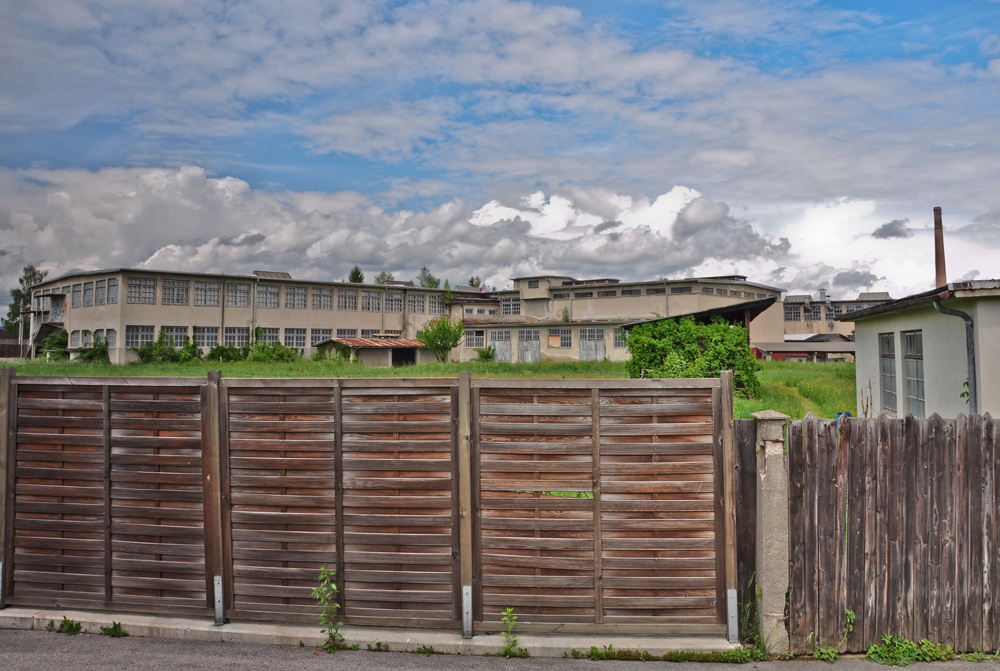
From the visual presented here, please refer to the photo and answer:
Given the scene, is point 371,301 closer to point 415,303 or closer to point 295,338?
point 415,303

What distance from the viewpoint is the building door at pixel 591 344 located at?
5031 centimetres

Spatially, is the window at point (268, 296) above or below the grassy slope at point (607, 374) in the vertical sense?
above

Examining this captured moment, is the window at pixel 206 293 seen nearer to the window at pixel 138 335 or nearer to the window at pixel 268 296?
the window at pixel 268 296

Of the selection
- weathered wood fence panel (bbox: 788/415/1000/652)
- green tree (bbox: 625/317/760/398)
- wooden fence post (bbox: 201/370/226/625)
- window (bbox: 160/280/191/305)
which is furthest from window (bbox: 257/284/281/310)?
weathered wood fence panel (bbox: 788/415/1000/652)

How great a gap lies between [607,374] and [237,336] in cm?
2979

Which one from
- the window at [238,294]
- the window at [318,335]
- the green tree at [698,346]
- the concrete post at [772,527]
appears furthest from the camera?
the window at [318,335]

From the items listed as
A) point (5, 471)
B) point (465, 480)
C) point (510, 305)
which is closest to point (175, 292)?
point (510, 305)

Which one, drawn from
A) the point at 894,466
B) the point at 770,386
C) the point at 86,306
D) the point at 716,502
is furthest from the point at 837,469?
the point at 86,306

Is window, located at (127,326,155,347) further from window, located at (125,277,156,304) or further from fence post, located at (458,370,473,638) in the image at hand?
fence post, located at (458,370,473,638)

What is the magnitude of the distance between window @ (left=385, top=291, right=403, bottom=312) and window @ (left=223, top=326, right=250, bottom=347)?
41.8 ft

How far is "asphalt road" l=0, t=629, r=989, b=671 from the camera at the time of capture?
4.86 meters

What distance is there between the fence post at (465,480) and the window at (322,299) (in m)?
50.7

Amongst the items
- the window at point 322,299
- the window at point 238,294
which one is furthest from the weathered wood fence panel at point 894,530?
the window at point 322,299

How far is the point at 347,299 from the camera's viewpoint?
56.0 m
